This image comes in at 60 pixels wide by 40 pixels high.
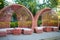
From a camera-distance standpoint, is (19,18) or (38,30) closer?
(19,18)

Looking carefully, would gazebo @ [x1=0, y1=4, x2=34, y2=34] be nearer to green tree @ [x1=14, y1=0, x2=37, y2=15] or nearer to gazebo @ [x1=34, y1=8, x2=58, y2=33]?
green tree @ [x1=14, y1=0, x2=37, y2=15]

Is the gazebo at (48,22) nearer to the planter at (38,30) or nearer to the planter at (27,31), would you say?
the planter at (38,30)

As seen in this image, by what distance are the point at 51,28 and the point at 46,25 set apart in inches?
6.1

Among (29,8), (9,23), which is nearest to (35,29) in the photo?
(29,8)

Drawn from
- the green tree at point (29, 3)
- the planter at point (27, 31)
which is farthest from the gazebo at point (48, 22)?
the green tree at point (29, 3)

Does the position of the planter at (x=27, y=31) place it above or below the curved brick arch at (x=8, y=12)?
below

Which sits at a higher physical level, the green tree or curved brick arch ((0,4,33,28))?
the green tree

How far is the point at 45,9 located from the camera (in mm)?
3428

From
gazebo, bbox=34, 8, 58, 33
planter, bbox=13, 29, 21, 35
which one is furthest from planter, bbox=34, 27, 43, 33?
planter, bbox=13, 29, 21, 35

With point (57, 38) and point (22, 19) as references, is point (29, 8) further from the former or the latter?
point (57, 38)

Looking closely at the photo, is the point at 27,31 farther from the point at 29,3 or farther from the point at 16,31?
the point at 29,3

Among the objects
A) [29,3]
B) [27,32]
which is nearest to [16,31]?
[27,32]

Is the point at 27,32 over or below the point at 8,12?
below

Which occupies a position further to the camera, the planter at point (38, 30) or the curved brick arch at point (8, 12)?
the planter at point (38, 30)
